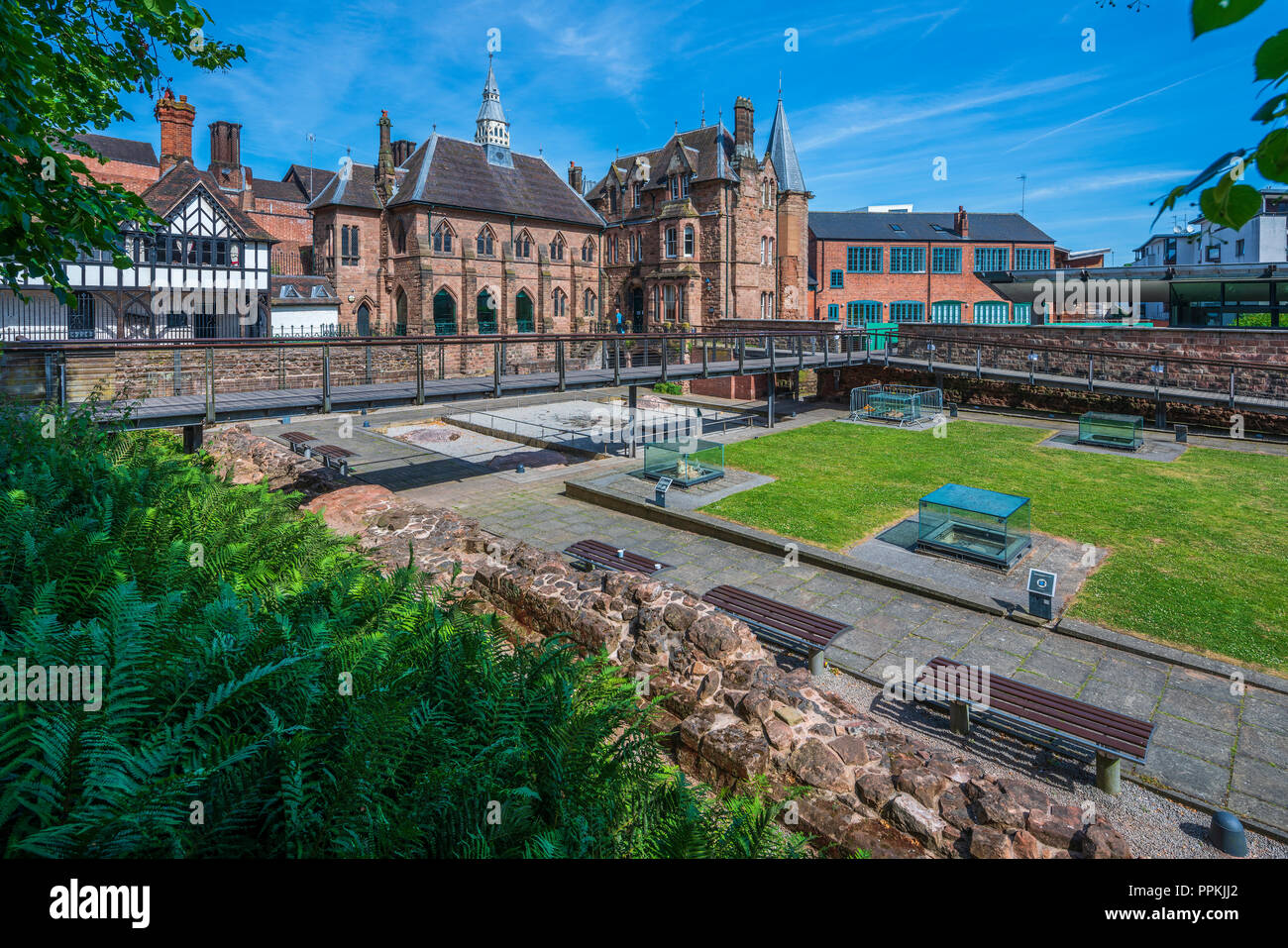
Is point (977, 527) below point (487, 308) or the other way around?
below

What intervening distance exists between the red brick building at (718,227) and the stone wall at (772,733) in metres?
42.2

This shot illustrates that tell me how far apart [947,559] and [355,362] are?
14533 mm

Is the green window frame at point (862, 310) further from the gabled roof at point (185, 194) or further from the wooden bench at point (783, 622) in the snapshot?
the wooden bench at point (783, 622)

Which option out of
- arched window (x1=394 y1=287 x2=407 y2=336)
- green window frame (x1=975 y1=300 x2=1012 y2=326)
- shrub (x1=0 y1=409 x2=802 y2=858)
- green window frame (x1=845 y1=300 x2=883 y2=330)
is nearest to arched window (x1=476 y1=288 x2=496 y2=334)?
arched window (x1=394 y1=287 x2=407 y2=336)

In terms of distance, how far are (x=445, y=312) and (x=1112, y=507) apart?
42.5 meters

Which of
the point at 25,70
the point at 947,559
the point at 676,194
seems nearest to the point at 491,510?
the point at 947,559

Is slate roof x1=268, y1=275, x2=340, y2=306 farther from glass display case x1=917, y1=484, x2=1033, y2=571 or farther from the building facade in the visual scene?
glass display case x1=917, y1=484, x2=1033, y2=571

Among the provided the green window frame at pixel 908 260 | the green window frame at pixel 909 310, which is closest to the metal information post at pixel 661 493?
the green window frame at pixel 909 310

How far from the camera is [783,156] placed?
53.0 metres

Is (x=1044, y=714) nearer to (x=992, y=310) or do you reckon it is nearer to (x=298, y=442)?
(x=298, y=442)

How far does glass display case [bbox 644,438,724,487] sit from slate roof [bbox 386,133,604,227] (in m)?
34.4

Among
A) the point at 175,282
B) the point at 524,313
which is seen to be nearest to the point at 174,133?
the point at 175,282
